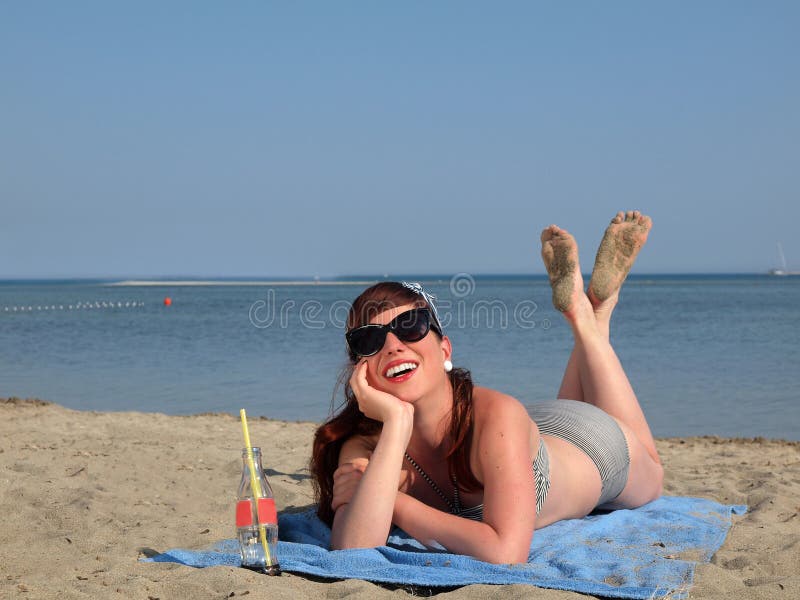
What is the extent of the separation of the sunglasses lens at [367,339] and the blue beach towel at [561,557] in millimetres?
820

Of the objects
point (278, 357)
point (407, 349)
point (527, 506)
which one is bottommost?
point (278, 357)

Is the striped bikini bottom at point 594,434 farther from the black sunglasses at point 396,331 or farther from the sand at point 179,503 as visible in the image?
the black sunglasses at point 396,331

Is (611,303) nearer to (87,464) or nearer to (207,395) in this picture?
(87,464)

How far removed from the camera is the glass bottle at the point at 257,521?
3248 mm

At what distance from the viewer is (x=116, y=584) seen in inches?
127

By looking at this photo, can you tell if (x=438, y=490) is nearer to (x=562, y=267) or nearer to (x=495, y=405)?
(x=495, y=405)

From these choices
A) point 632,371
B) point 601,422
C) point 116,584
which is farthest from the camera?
point 632,371

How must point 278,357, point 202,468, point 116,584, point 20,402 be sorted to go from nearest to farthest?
point 116,584 → point 202,468 → point 20,402 → point 278,357

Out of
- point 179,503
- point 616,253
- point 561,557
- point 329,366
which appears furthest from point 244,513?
point 329,366

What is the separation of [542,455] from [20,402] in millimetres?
7980

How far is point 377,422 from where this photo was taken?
3.82 meters

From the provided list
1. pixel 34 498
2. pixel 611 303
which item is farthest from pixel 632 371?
pixel 34 498

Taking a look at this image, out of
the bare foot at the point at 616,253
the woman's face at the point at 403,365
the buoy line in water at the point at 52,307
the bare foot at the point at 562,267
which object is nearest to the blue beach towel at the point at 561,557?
the woman's face at the point at 403,365

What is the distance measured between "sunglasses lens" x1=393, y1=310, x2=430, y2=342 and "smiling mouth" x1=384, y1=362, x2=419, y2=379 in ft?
0.33
